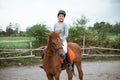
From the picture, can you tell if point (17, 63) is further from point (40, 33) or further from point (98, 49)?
point (98, 49)

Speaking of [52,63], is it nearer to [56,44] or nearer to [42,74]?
[56,44]

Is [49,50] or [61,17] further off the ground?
[61,17]

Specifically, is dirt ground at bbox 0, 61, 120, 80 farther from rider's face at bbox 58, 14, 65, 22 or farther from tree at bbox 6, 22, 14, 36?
tree at bbox 6, 22, 14, 36

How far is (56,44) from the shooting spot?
496 cm

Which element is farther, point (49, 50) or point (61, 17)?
point (61, 17)

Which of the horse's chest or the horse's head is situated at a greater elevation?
the horse's head

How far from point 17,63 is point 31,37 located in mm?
2490

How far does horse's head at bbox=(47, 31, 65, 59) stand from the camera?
16.0 feet

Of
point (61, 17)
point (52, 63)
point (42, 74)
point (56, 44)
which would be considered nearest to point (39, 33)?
point (42, 74)

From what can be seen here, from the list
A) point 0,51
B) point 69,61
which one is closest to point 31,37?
point 0,51

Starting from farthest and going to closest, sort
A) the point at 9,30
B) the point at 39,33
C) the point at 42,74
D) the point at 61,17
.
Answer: the point at 9,30, the point at 39,33, the point at 42,74, the point at 61,17

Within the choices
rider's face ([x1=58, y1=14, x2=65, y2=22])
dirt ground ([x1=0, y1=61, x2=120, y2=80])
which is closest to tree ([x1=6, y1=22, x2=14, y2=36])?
dirt ground ([x1=0, y1=61, x2=120, y2=80])

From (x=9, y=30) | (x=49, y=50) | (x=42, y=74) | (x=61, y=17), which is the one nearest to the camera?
(x=49, y=50)

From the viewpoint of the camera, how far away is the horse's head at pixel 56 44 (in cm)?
488
